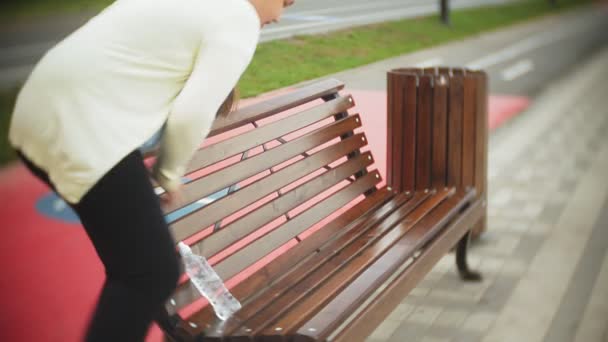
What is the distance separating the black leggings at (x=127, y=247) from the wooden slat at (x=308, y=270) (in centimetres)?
38

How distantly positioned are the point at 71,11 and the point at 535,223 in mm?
3240

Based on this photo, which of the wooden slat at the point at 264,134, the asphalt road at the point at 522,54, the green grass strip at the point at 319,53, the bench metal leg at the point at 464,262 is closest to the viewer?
the wooden slat at the point at 264,134

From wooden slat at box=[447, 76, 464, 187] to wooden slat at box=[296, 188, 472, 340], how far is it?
0.33m

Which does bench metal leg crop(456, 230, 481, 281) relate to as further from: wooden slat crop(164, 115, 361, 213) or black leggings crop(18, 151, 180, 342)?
black leggings crop(18, 151, 180, 342)

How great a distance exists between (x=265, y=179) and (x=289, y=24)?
814 mm

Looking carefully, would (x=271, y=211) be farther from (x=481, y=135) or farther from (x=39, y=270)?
(x=481, y=135)

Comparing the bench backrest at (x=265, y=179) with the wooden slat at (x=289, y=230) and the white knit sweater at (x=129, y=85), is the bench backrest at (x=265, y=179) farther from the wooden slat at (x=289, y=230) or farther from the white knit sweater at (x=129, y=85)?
the white knit sweater at (x=129, y=85)

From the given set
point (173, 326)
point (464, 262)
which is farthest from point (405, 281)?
point (464, 262)

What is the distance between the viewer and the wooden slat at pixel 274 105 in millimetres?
2473

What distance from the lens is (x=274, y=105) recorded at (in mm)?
2791

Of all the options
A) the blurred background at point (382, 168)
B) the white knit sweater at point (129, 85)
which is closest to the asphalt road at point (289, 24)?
the blurred background at point (382, 168)

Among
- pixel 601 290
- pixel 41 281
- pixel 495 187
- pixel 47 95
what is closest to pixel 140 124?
pixel 47 95

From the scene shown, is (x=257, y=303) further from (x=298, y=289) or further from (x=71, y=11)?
(x=71, y=11)

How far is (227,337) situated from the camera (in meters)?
2.03
